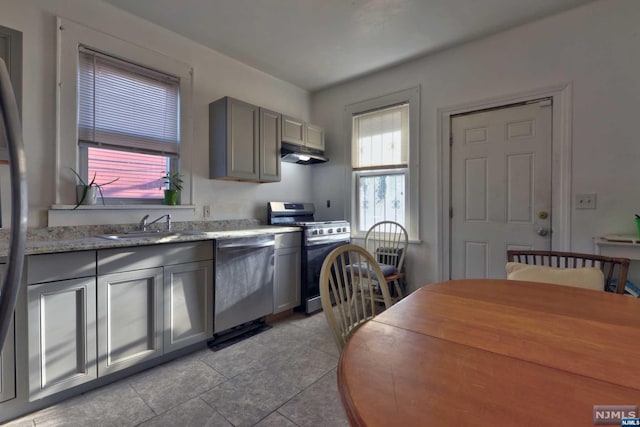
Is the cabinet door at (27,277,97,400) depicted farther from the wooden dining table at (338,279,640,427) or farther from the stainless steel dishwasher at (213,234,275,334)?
the wooden dining table at (338,279,640,427)

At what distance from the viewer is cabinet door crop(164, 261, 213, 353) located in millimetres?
2133

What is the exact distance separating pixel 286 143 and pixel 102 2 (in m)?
1.87

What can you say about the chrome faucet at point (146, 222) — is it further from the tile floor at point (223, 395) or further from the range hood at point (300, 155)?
the range hood at point (300, 155)

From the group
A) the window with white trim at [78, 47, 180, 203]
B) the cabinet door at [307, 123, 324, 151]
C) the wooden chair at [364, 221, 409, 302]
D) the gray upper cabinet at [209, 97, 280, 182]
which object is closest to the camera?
the window with white trim at [78, 47, 180, 203]

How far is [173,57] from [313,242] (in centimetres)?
217

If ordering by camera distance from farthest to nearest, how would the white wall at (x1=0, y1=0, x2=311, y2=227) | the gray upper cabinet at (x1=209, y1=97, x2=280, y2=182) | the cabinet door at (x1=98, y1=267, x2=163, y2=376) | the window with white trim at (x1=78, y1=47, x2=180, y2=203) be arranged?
the gray upper cabinet at (x1=209, y1=97, x2=280, y2=182) < the window with white trim at (x1=78, y1=47, x2=180, y2=203) < the white wall at (x1=0, y1=0, x2=311, y2=227) < the cabinet door at (x1=98, y1=267, x2=163, y2=376)

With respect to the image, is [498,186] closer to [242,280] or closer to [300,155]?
[300,155]

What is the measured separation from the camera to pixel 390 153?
11.4ft

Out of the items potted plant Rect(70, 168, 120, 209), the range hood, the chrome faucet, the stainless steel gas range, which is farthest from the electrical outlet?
potted plant Rect(70, 168, 120, 209)

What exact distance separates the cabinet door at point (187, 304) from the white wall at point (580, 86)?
84.9 inches

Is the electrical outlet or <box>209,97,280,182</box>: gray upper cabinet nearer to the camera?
the electrical outlet

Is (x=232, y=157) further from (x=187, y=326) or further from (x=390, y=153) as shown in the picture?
(x=390, y=153)

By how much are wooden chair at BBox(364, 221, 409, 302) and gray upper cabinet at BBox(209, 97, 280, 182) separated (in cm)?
138

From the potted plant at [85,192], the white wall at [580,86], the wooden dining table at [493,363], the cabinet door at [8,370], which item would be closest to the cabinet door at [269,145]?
the potted plant at [85,192]
